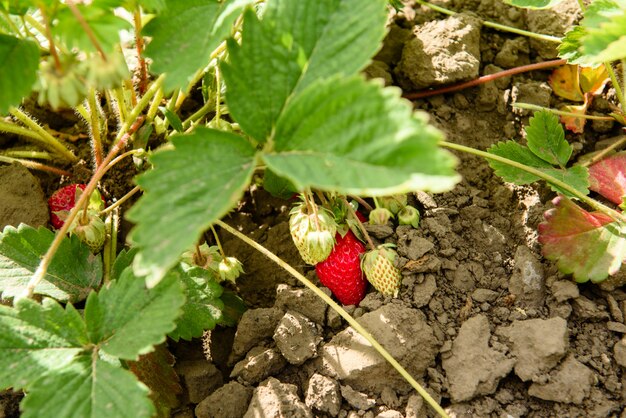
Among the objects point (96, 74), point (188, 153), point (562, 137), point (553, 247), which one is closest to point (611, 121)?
point (562, 137)

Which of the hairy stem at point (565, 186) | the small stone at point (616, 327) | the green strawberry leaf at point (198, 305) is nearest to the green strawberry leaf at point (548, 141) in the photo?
the hairy stem at point (565, 186)

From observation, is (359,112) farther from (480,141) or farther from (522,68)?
(522,68)

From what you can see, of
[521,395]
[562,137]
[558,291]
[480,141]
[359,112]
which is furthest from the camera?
[480,141]

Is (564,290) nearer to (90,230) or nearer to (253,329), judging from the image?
(253,329)

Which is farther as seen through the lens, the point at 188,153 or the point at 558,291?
the point at 558,291

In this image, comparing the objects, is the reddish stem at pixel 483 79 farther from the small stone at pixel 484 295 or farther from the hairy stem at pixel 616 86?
the small stone at pixel 484 295

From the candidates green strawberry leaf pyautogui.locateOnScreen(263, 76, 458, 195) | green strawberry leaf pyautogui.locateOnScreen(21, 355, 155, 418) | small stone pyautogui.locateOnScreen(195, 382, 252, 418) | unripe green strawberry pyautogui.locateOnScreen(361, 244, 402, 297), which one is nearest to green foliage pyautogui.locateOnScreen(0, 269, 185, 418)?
green strawberry leaf pyautogui.locateOnScreen(21, 355, 155, 418)

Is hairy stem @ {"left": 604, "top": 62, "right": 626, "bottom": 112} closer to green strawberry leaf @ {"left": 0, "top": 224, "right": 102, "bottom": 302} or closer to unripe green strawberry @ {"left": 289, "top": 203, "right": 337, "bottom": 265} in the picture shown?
unripe green strawberry @ {"left": 289, "top": 203, "right": 337, "bottom": 265}
